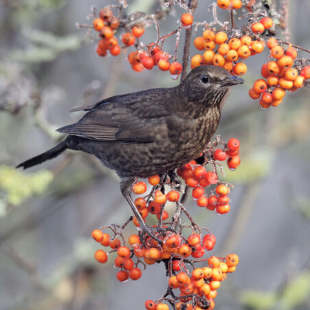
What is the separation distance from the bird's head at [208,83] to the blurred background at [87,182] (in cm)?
97

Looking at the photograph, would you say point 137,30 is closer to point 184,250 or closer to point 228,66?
point 228,66

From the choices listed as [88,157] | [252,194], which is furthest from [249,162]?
[88,157]

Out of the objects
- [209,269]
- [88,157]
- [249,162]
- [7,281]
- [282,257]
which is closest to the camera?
[209,269]

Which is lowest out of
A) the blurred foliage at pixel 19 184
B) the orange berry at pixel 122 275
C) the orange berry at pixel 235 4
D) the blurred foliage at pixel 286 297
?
the blurred foliage at pixel 286 297

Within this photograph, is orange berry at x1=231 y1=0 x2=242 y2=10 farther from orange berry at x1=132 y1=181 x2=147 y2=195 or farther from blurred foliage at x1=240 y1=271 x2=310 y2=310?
blurred foliage at x1=240 y1=271 x2=310 y2=310

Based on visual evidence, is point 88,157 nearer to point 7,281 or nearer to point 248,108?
point 248,108

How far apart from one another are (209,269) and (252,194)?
2.55 metres

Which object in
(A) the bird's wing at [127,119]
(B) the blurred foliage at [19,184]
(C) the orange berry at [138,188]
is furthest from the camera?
(B) the blurred foliage at [19,184]

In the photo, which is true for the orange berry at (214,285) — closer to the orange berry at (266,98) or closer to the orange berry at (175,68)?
the orange berry at (266,98)

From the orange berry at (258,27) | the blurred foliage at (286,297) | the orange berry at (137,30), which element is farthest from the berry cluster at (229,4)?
the blurred foliage at (286,297)

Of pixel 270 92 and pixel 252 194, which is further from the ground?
pixel 270 92

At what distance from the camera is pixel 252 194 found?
4934 mm

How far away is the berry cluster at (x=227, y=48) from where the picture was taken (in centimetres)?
253

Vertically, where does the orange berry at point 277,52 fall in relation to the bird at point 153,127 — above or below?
above
